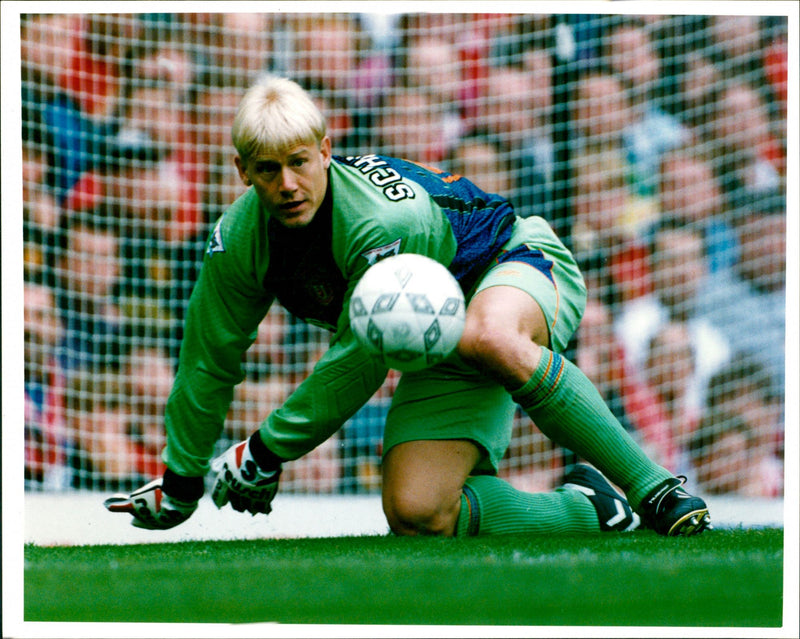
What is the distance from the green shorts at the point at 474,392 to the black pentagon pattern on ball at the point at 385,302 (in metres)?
0.58

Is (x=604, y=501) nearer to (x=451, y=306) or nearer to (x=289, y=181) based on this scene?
(x=451, y=306)

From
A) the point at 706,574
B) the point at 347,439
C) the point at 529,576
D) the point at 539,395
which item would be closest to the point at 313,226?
the point at 539,395

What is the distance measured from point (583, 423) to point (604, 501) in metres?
0.56

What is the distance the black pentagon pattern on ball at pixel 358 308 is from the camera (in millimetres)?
2199

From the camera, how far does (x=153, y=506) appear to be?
8.86 feet

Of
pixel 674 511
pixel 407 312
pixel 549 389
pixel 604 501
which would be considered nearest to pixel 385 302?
pixel 407 312

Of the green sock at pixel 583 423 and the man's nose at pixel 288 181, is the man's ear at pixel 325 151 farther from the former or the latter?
the green sock at pixel 583 423

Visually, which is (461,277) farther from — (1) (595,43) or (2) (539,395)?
(1) (595,43)

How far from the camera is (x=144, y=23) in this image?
14.0 feet

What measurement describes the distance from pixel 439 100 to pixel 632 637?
2.89 m

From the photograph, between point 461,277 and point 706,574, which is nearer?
point 706,574

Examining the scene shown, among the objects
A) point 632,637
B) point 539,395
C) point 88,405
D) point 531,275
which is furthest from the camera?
point 88,405

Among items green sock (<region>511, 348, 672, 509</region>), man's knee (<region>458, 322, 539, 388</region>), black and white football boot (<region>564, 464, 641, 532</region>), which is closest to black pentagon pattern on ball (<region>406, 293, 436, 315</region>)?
man's knee (<region>458, 322, 539, 388</region>)

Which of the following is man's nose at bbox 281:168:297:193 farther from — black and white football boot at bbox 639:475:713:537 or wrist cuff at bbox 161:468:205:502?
black and white football boot at bbox 639:475:713:537
